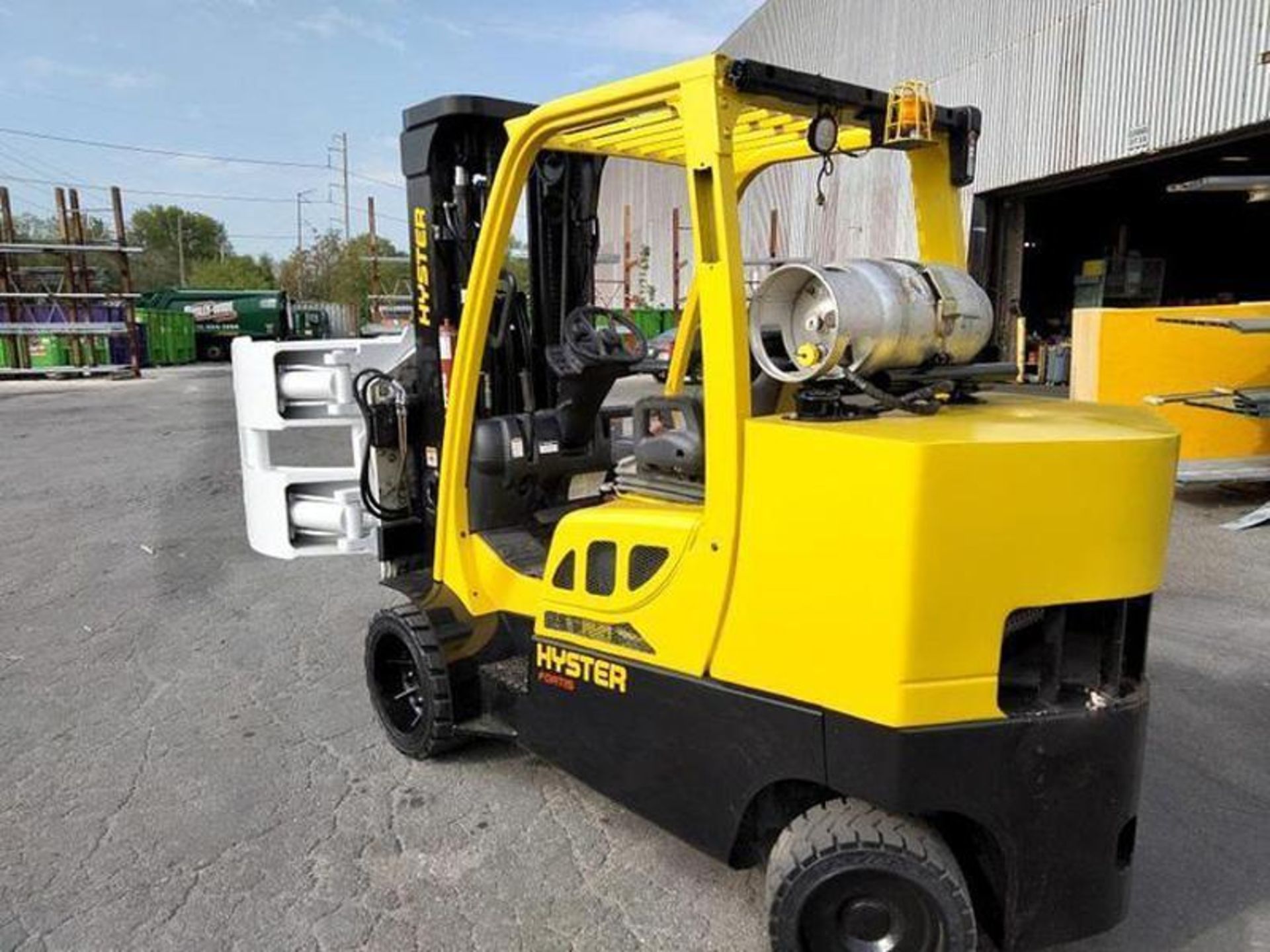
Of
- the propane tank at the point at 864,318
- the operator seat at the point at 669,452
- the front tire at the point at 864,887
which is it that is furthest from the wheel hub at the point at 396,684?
the propane tank at the point at 864,318

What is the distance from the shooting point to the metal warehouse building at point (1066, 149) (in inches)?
504

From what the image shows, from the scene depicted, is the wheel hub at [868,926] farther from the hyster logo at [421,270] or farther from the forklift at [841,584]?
the hyster logo at [421,270]

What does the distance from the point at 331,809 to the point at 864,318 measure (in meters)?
2.67

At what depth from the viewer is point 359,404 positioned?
14.5 ft

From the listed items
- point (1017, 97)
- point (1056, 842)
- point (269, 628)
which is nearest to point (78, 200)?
point (1017, 97)

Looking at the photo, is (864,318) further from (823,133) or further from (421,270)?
(421,270)

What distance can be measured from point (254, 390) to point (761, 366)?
301 cm

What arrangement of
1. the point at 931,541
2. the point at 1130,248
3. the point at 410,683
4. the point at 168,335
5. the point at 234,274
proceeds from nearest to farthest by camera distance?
1. the point at 931,541
2. the point at 410,683
3. the point at 1130,248
4. the point at 168,335
5. the point at 234,274

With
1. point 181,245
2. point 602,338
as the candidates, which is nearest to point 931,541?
point 602,338

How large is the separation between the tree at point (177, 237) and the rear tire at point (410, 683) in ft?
282

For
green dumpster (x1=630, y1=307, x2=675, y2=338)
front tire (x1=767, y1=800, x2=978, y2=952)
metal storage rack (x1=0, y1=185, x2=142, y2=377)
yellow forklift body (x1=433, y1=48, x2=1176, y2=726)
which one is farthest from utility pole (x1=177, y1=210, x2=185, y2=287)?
front tire (x1=767, y1=800, x2=978, y2=952)

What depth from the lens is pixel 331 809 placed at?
12.1 feet

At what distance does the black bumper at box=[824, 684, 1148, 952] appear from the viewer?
95.0 inches

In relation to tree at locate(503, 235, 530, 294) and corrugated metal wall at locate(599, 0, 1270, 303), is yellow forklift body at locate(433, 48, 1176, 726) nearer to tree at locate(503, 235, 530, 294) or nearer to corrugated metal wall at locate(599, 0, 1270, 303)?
tree at locate(503, 235, 530, 294)
